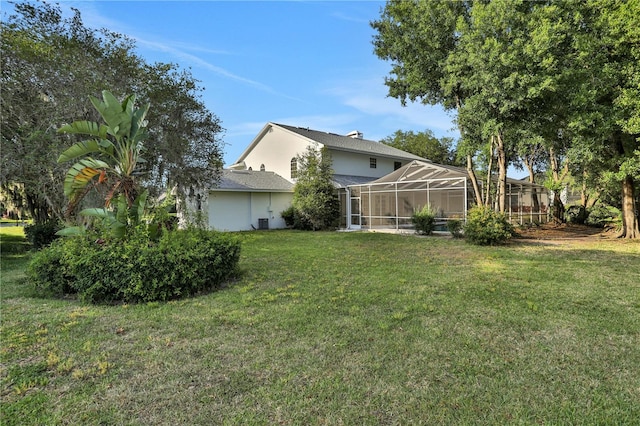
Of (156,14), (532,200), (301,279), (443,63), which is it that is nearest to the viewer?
(301,279)

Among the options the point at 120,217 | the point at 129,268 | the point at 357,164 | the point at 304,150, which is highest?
the point at 304,150

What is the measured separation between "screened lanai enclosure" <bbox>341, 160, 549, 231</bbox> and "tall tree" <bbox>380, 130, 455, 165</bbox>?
642 inches

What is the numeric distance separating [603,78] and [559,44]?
6.37 ft

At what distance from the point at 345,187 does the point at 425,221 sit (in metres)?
5.76

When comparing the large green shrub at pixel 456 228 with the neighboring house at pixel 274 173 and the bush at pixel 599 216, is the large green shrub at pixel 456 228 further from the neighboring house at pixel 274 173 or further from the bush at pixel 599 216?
the bush at pixel 599 216

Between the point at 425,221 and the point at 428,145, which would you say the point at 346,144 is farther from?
the point at 428,145

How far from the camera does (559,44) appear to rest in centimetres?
1112

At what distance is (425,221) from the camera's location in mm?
15180

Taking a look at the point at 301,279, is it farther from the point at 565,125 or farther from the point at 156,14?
the point at 565,125

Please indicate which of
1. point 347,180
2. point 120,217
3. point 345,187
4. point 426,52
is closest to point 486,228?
point 426,52

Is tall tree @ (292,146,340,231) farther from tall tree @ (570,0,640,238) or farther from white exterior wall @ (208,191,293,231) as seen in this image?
tall tree @ (570,0,640,238)

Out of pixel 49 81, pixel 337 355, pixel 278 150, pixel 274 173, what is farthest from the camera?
pixel 274 173

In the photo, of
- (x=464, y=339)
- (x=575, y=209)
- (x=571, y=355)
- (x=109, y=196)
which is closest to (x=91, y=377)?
(x=109, y=196)

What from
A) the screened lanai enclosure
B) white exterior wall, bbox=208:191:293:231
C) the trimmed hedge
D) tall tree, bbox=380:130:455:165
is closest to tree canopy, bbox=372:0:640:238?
the screened lanai enclosure
